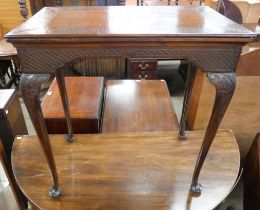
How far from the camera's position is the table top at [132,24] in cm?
52

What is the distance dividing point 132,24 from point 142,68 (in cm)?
134

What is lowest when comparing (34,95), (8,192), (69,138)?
(8,192)

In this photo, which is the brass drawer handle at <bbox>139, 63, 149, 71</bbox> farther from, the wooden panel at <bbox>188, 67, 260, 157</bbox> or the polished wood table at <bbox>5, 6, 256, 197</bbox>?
the polished wood table at <bbox>5, 6, 256, 197</bbox>

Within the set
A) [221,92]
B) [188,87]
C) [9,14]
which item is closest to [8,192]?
[188,87]

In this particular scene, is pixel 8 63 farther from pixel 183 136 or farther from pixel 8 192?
pixel 183 136

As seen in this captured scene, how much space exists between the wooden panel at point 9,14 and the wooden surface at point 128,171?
156cm

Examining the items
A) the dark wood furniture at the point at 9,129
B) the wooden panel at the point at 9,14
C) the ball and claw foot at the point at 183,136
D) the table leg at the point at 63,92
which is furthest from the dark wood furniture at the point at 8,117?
the wooden panel at the point at 9,14

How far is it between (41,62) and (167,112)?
0.78 metres

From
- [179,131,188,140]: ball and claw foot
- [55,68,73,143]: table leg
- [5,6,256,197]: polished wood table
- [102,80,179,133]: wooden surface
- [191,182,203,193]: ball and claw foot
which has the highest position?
[5,6,256,197]: polished wood table

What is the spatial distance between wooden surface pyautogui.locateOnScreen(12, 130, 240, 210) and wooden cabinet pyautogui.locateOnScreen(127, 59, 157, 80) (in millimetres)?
1005

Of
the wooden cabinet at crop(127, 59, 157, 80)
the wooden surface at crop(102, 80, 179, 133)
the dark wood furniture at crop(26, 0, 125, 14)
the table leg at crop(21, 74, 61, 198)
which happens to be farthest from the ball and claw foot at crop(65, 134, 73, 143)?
the dark wood furniture at crop(26, 0, 125, 14)

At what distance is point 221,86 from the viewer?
570mm

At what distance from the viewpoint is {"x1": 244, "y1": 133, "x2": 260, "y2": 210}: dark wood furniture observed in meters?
1.00

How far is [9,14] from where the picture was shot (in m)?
2.06
